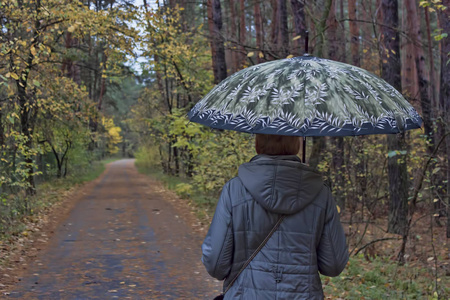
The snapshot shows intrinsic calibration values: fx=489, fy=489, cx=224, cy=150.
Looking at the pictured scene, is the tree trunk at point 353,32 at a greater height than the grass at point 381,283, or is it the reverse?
the tree trunk at point 353,32

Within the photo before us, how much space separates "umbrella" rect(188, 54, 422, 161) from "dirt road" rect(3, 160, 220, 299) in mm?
4346

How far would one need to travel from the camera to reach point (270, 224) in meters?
2.57

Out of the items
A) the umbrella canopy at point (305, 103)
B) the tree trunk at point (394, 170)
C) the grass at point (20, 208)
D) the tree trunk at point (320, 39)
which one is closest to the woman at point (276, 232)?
the umbrella canopy at point (305, 103)

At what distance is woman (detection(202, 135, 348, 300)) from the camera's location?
2.53 m

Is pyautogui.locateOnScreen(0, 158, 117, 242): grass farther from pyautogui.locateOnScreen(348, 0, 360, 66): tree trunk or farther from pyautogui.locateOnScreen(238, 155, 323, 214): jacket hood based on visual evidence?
pyautogui.locateOnScreen(348, 0, 360, 66): tree trunk

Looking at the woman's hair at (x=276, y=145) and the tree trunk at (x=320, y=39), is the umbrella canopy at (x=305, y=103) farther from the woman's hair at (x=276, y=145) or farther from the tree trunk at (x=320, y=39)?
the tree trunk at (x=320, y=39)

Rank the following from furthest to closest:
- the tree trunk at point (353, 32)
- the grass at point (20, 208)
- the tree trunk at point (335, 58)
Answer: the tree trunk at point (353, 32), the tree trunk at point (335, 58), the grass at point (20, 208)

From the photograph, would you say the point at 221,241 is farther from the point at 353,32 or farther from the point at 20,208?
the point at 353,32

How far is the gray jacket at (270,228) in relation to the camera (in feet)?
8.30

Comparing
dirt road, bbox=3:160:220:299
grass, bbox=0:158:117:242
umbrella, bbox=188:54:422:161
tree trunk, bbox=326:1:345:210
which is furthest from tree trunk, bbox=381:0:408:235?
umbrella, bbox=188:54:422:161

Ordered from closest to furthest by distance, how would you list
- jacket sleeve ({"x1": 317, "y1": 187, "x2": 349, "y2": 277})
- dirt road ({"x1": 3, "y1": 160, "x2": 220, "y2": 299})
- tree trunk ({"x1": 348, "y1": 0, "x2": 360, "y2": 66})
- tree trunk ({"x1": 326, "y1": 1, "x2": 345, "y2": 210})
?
1. jacket sleeve ({"x1": 317, "y1": 187, "x2": 349, "y2": 277})
2. dirt road ({"x1": 3, "y1": 160, "x2": 220, "y2": 299})
3. tree trunk ({"x1": 326, "y1": 1, "x2": 345, "y2": 210})
4. tree trunk ({"x1": 348, "y1": 0, "x2": 360, "y2": 66})

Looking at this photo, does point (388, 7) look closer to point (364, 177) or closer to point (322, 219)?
point (364, 177)

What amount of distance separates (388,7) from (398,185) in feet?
15.3

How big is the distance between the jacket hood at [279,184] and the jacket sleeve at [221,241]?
16 cm
